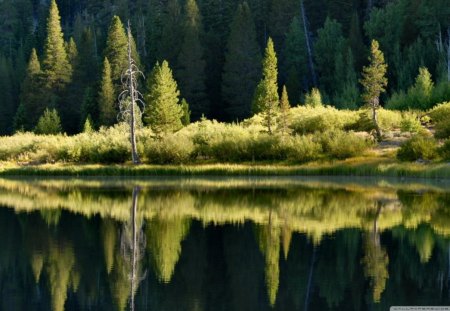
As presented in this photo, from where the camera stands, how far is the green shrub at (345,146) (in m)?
43.6

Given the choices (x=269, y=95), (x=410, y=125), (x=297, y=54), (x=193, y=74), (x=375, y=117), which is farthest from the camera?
(x=297, y=54)

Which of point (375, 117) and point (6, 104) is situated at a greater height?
point (6, 104)

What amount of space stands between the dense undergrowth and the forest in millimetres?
1348

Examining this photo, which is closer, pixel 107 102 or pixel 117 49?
pixel 107 102

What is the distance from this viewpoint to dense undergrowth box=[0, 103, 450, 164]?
43844 millimetres

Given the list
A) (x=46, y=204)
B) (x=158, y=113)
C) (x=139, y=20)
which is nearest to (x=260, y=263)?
(x=46, y=204)

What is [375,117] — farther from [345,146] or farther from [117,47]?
[117,47]

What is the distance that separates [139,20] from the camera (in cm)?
10094

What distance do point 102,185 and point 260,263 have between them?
2247 centimetres

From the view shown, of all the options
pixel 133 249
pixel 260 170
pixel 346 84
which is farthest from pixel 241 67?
pixel 133 249

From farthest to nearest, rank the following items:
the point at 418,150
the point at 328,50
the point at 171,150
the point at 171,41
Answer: the point at 171,41
the point at 328,50
the point at 171,150
the point at 418,150

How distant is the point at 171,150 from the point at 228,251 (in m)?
29.8

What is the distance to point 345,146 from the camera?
143 ft

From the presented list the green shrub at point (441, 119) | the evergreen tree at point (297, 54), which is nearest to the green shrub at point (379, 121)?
the green shrub at point (441, 119)
